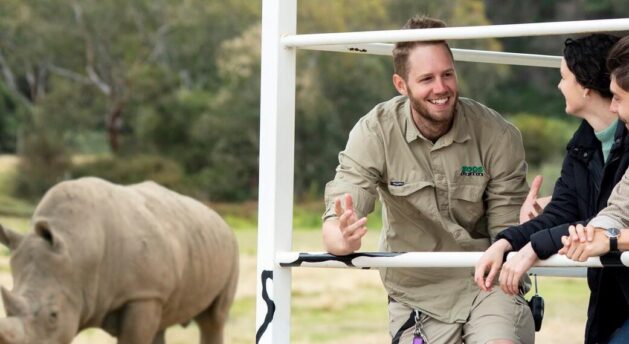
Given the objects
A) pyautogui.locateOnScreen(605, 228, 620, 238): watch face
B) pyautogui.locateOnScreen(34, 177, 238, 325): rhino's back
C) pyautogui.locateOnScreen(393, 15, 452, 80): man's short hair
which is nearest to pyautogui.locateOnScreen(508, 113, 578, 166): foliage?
pyautogui.locateOnScreen(34, 177, 238, 325): rhino's back

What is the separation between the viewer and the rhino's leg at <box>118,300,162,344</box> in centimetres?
1041

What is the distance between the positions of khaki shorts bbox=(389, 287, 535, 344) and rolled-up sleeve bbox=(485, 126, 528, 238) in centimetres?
22

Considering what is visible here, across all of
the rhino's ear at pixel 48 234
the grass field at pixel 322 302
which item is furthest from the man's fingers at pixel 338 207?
the grass field at pixel 322 302

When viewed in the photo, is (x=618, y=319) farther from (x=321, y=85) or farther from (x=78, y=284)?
(x=321, y=85)

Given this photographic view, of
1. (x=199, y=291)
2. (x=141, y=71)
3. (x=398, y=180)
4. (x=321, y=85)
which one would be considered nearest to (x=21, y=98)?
(x=141, y=71)

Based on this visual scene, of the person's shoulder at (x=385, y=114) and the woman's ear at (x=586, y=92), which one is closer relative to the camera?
the woman's ear at (x=586, y=92)

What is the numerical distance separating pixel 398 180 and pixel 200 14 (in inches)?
826

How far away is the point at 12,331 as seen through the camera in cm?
938

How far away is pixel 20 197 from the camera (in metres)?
22.0

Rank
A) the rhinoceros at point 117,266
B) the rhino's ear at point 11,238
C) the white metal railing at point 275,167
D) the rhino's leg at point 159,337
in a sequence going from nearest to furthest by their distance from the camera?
the white metal railing at point 275,167, the rhinoceros at point 117,266, the rhino's ear at point 11,238, the rhino's leg at point 159,337

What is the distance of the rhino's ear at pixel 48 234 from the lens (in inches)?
392

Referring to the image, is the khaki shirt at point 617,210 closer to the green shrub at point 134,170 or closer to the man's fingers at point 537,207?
the man's fingers at point 537,207

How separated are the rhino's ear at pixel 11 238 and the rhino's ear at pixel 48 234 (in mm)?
164

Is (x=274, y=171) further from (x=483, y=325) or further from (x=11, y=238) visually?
(x=11, y=238)
